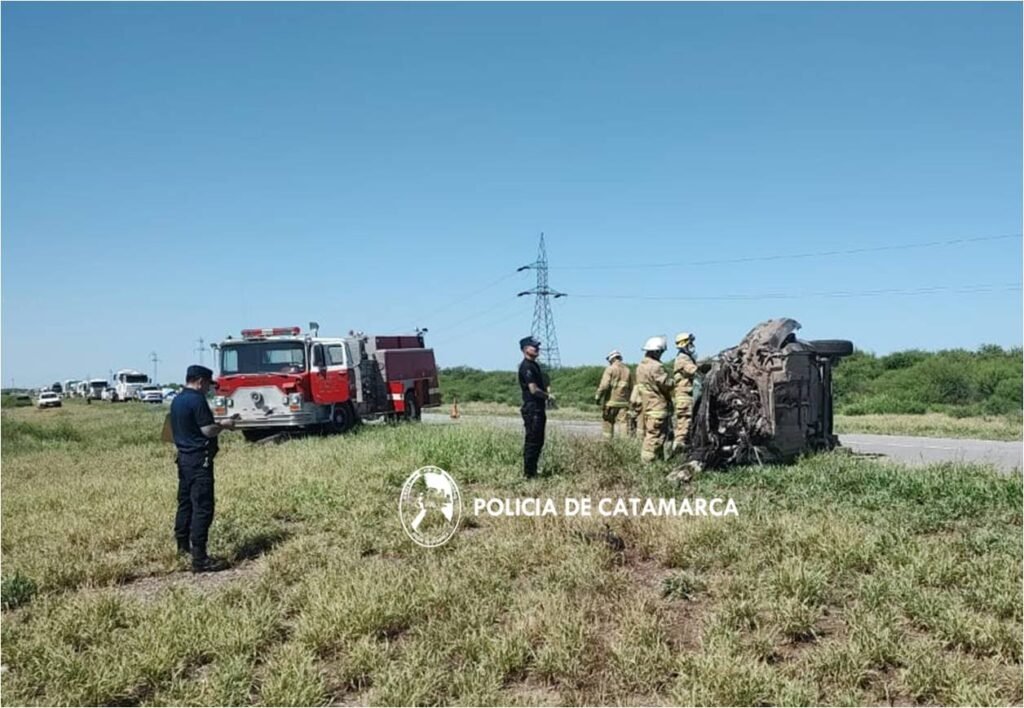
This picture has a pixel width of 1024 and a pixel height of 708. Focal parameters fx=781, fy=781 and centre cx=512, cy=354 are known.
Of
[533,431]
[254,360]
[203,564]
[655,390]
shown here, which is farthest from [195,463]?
[254,360]

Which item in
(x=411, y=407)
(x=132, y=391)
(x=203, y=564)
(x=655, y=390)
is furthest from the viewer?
(x=132, y=391)

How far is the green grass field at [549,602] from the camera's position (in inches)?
160

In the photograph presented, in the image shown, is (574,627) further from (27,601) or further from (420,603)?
(27,601)

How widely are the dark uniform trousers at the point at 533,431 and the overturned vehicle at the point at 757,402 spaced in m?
1.86

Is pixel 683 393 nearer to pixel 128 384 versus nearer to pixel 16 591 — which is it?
pixel 16 591

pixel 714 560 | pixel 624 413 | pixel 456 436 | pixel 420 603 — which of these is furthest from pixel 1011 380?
pixel 420 603

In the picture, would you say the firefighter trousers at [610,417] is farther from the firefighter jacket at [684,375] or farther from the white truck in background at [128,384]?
the white truck in background at [128,384]

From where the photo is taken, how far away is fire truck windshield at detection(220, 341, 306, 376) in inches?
615

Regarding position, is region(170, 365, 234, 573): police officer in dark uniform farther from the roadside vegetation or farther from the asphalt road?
the roadside vegetation

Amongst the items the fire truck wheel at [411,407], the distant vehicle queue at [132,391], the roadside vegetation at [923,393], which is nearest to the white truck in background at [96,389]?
the distant vehicle queue at [132,391]

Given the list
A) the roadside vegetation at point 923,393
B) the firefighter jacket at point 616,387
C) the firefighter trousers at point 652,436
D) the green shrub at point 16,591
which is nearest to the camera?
the green shrub at point 16,591

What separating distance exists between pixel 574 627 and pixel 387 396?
1447cm

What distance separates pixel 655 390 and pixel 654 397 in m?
0.10

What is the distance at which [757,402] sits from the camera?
9555mm
